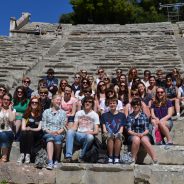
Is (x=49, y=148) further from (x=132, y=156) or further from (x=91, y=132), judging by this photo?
(x=132, y=156)

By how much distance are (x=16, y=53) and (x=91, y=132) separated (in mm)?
10925

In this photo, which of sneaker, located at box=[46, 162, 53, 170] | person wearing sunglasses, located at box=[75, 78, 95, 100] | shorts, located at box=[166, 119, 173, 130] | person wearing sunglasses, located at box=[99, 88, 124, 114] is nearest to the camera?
sneaker, located at box=[46, 162, 53, 170]

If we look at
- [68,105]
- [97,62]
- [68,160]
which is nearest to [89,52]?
[97,62]

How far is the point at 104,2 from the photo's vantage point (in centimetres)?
3447

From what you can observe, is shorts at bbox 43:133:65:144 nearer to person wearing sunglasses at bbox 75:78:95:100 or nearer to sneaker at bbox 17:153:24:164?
sneaker at bbox 17:153:24:164

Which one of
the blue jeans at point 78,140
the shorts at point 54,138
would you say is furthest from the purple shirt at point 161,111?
the shorts at point 54,138

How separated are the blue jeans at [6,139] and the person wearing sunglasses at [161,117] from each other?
8.22ft

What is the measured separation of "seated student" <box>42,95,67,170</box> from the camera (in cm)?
682

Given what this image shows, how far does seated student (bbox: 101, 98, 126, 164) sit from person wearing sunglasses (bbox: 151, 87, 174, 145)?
2.10ft

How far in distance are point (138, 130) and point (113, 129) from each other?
43 cm

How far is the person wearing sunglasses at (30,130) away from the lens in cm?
698

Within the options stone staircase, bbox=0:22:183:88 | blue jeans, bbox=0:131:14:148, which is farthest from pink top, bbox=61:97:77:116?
stone staircase, bbox=0:22:183:88

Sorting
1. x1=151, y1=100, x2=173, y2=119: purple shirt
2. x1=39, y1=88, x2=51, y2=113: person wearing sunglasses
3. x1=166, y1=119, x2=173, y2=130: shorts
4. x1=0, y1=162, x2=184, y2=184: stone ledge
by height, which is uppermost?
x1=39, y1=88, x2=51, y2=113: person wearing sunglasses

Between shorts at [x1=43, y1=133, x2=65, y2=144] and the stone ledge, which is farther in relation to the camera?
shorts at [x1=43, y1=133, x2=65, y2=144]
